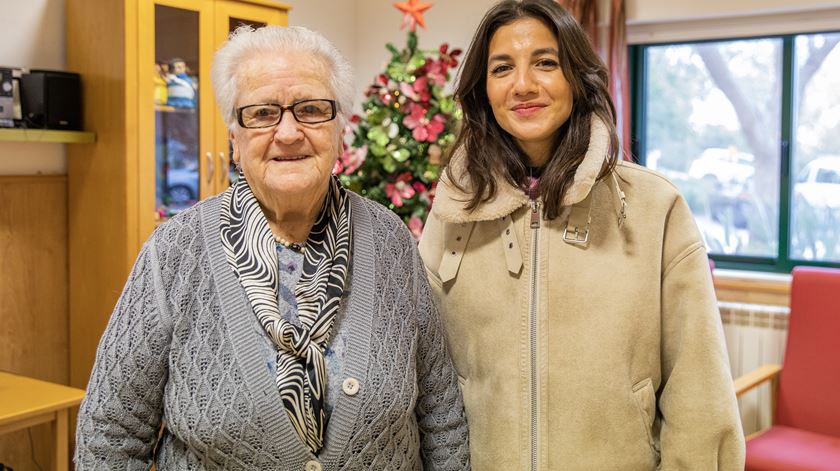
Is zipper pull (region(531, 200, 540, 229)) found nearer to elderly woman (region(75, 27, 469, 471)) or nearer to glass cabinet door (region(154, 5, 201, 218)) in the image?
elderly woman (region(75, 27, 469, 471))

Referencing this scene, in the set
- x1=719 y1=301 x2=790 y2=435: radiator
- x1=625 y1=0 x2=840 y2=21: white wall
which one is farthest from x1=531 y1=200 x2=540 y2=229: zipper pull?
x1=625 y1=0 x2=840 y2=21: white wall

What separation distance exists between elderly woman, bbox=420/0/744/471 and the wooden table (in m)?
1.47

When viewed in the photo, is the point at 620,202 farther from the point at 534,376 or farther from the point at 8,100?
the point at 8,100

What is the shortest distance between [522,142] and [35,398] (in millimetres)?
1778

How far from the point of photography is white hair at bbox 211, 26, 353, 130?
137 centimetres

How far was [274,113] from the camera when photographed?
135 centimetres

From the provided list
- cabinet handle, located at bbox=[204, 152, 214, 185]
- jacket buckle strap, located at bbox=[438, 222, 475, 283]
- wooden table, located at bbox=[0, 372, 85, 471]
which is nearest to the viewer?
jacket buckle strap, located at bbox=[438, 222, 475, 283]

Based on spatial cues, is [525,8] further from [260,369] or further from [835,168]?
[835,168]

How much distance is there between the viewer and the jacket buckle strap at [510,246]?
1521 mm

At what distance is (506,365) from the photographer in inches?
59.8

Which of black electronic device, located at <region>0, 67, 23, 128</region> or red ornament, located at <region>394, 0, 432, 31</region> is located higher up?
red ornament, located at <region>394, 0, 432, 31</region>

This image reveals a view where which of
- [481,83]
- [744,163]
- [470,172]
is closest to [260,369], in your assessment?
[470,172]

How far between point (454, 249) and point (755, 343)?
8.03 ft

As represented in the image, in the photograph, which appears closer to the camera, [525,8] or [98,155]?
[525,8]
